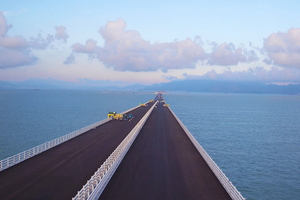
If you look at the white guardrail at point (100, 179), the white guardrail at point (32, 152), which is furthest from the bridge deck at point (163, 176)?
the white guardrail at point (32, 152)

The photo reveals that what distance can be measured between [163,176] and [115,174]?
3.97 meters

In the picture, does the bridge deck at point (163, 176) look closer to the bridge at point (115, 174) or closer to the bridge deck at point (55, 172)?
the bridge at point (115, 174)

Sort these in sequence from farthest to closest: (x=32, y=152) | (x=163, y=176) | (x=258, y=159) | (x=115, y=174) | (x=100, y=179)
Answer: (x=258, y=159)
(x=32, y=152)
(x=115, y=174)
(x=163, y=176)
(x=100, y=179)

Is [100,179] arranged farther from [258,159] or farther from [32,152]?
[258,159]

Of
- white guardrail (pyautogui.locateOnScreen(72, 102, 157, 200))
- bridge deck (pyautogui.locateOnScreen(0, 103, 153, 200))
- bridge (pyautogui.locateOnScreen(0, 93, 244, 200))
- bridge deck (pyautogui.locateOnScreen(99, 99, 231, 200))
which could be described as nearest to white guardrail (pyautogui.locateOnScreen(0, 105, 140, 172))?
bridge (pyautogui.locateOnScreen(0, 93, 244, 200))

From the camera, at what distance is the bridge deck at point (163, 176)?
16781 mm

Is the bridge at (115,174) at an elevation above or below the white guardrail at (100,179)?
below

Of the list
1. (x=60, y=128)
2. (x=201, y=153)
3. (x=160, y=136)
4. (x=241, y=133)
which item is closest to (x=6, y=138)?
(x=60, y=128)

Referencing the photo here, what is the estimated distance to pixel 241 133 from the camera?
188 ft

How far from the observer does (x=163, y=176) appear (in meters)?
20.2

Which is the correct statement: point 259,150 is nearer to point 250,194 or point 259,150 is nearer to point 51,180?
point 250,194

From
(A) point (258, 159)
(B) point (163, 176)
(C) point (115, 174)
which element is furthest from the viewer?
(A) point (258, 159)

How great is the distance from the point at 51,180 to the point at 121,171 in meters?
5.60

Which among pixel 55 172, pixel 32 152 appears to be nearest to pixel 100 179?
pixel 55 172
